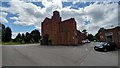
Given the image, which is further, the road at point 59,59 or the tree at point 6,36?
the tree at point 6,36

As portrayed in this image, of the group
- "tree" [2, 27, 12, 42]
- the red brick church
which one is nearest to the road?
the red brick church

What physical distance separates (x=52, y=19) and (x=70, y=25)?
730 centimetres

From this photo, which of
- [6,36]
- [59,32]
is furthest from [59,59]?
[6,36]

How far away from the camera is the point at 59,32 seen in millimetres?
51469

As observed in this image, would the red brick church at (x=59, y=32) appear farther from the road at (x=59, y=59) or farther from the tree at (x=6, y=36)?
the tree at (x=6, y=36)

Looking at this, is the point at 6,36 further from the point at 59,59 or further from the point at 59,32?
the point at 59,59

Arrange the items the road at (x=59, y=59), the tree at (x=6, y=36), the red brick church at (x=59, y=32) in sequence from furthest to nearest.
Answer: the tree at (x=6, y=36) < the red brick church at (x=59, y=32) < the road at (x=59, y=59)

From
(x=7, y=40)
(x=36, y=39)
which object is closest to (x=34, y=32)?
(x=36, y=39)

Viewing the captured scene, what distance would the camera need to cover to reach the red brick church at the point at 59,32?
47.8 m

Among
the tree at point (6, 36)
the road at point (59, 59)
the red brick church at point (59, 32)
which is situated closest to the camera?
the road at point (59, 59)

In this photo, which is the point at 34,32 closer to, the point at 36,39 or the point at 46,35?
the point at 36,39

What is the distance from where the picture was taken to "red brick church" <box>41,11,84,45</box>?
4781 cm

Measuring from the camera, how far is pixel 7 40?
9725 cm

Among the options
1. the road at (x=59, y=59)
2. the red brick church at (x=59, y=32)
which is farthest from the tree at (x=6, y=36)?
the road at (x=59, y=59)
